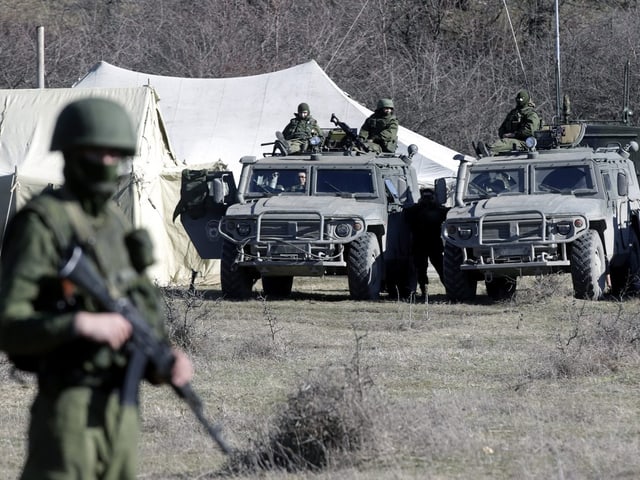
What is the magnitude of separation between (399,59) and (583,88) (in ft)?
15.5

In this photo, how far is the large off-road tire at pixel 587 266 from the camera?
13.6 meters

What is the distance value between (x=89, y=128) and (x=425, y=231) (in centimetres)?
1247

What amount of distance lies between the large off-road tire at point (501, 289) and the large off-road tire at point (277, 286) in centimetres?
243

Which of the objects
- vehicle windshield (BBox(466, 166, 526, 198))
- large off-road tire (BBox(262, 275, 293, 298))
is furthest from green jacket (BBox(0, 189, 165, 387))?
large off-road tire (BBox(262, 275, 293, 298))

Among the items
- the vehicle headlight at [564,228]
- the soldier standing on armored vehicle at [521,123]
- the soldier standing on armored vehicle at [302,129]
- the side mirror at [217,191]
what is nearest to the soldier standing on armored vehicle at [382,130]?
the soldier standing on armored vehicle at [302,129]

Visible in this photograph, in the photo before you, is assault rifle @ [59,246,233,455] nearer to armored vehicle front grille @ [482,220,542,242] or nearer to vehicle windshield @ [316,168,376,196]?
armored vehicle front grille @ [482,220,542,242]

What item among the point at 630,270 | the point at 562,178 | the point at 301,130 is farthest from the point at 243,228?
the point at 630,270

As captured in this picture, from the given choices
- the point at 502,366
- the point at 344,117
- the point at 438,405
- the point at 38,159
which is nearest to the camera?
the point at 438,405

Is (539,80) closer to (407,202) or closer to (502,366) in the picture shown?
(407,202)

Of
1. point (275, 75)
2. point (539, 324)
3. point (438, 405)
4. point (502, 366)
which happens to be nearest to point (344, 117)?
point (275, 75)

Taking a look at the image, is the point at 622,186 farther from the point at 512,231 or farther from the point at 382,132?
the point at 382,132

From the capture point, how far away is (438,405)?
7449 mm

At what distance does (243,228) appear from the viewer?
14.6 m

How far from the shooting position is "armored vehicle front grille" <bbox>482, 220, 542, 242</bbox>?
13688 millimetres
